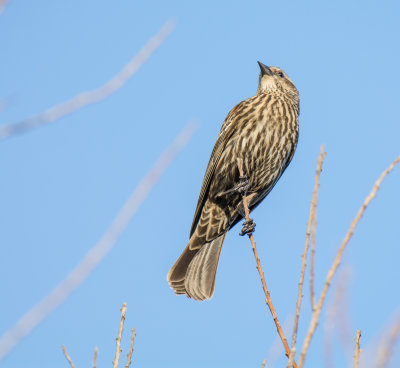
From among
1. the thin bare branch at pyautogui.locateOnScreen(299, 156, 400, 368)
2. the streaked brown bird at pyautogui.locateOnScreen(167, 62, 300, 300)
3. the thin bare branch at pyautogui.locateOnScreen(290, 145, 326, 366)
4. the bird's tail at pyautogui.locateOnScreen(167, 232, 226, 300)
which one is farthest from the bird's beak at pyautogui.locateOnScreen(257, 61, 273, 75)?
the thin bare branch at pyautogui.locateOnScreen(299, 156, 400, 368)

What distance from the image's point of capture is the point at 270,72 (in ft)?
22.1

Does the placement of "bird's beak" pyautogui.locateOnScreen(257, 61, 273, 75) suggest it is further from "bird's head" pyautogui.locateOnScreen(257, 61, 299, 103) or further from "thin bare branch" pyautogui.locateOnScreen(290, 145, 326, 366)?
"thin bare branch" pyautogui.locateOnScreen(290, 145, 326, 366)

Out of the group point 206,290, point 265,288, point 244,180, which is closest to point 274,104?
point 244,180

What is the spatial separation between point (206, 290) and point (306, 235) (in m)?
3.00

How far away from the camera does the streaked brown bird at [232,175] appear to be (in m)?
5.59

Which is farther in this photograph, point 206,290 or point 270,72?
point 270,72

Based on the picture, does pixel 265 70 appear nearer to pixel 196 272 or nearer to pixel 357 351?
pixel 196 272

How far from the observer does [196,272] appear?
5555 mm

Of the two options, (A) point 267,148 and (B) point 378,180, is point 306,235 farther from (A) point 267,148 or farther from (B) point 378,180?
(A) point 267,148

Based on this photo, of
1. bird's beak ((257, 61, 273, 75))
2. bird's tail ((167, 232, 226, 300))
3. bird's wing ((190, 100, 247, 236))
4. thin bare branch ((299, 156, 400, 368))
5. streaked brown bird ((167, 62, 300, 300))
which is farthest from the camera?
bird's beak ((257, 61, 273, 75))

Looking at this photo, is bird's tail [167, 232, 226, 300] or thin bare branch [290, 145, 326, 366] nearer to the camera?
thin bare branch [290, 145, 326, 366]

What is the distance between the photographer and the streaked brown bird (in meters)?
5.59

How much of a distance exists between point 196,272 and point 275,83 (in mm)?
2235

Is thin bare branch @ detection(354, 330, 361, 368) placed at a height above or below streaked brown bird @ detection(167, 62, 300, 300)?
below
